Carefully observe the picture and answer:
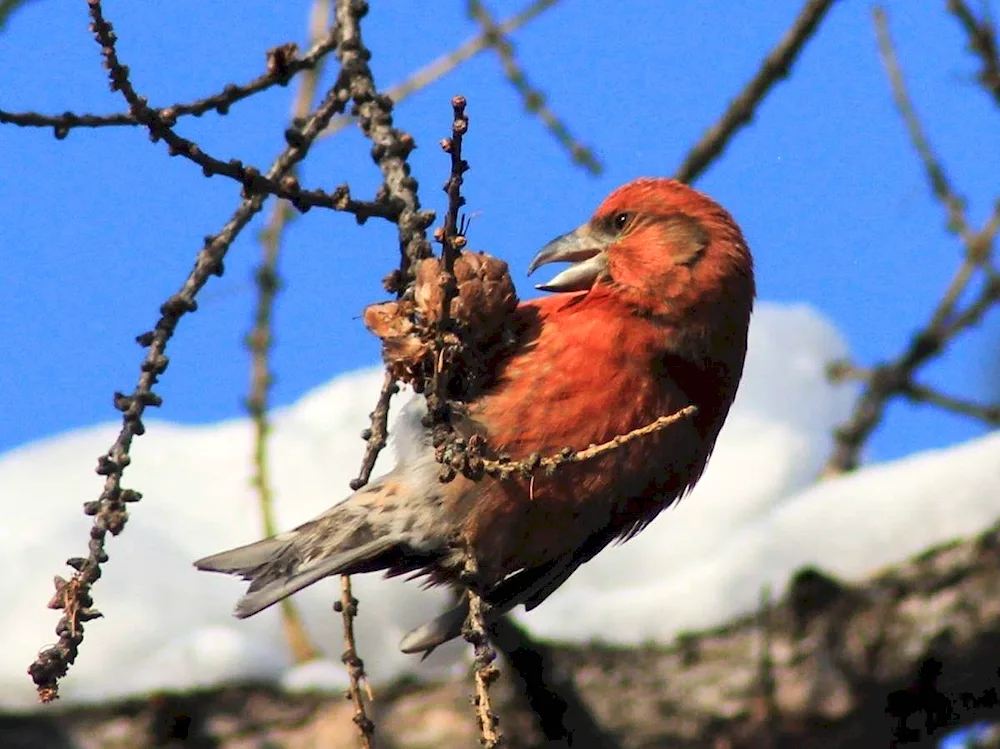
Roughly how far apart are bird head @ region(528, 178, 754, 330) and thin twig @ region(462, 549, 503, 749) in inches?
34.0

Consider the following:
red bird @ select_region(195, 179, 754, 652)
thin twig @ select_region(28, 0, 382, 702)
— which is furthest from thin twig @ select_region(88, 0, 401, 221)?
red bird @ select_region(195, 179, 754, 652)

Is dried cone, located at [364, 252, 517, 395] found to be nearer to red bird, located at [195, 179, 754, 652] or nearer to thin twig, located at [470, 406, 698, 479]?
red bird, located at [195, 179, 754, 652]

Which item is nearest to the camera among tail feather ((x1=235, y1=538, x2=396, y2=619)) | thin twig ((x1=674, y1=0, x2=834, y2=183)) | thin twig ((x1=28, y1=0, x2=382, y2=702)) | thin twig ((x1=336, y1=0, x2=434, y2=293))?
thin twig ((x1=28, y1=0, x2=382, y2=702))

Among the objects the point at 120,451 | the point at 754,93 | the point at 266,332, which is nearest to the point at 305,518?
the point at 266,332

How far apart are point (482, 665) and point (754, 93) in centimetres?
236

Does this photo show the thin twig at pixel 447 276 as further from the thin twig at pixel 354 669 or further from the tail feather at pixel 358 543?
the tail feather at pixel 358 543

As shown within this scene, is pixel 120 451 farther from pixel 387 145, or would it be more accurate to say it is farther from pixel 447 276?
pixel 387 145

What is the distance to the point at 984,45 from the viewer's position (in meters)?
4.62

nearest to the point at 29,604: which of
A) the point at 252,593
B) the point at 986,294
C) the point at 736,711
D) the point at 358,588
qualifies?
the point at 358,588

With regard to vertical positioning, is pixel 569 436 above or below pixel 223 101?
below

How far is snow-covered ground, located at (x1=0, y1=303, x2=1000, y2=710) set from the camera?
449 cm

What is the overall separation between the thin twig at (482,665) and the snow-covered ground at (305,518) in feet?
5.30

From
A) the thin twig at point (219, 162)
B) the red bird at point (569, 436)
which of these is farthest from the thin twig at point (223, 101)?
the red bird at point (569, 436)

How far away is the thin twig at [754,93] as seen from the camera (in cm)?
414
